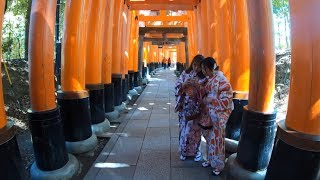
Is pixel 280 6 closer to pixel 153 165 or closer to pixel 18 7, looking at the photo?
pixel 18 7

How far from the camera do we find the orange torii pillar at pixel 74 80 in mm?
5727

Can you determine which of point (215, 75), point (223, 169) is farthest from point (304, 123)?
point (223, 169)

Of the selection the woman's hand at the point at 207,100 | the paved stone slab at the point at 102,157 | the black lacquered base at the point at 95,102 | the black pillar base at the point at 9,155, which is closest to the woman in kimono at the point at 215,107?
the woman's hand at the point at 207,100

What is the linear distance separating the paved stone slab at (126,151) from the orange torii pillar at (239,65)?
67.3 inches

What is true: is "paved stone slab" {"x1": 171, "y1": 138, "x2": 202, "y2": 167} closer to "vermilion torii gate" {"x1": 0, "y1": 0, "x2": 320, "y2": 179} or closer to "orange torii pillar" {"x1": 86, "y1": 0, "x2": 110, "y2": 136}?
"vermilion torii gate" {"x1": 0, "y1": 0, "x2": 320, "y2": 179}

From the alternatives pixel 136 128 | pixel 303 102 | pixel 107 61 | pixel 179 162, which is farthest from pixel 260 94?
pixel 107 61

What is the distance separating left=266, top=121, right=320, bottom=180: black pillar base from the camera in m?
2.79

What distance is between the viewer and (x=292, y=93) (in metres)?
3.04

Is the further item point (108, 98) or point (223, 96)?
point (108, 98)

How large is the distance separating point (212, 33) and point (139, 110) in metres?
3.82

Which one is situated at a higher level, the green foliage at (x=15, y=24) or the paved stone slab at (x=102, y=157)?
the green foliage at (x=15, y=24)

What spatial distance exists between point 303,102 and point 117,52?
7.71 m

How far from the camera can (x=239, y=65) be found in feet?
19.0

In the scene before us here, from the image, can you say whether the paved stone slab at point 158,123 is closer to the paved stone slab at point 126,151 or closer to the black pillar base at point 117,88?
the paved stone slab at point 126,151
